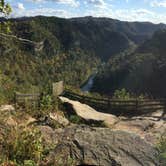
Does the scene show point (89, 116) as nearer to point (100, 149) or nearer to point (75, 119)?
point (75, 119)

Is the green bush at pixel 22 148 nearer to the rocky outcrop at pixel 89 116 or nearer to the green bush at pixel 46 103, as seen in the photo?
the green bush at pixel 46 103

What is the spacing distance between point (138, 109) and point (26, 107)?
6782mm

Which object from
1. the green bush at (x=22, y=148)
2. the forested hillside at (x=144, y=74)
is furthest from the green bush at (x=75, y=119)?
the forested hillside at (x=144, y=74)

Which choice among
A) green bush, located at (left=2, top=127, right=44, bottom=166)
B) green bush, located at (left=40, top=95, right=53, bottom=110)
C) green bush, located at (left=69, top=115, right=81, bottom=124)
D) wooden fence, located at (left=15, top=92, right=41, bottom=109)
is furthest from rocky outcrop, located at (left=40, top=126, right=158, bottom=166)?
wooden fence, located at (left=15, top=92, right=41, bottom=109)

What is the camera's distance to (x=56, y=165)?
18.6ft

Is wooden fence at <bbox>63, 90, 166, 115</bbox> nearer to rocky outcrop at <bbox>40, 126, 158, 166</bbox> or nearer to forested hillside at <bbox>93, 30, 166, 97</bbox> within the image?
rocky outcrop at <bbox>40, 126, 158, 166</bbox>

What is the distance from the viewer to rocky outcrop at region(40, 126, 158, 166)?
6.13m

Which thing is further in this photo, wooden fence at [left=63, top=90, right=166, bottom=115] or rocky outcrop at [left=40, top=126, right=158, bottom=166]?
wooden fence at [left=63, top=90, right=166, bottom=115]

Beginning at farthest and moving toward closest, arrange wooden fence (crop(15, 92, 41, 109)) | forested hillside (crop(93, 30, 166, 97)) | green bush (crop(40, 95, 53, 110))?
forested hillside (crop(93, 30, 166, 97)) < wooden fence (crop(15, 92, 41, 109)) < green bush (crop(40, 95, 53, 110))

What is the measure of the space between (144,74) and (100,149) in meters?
95.4

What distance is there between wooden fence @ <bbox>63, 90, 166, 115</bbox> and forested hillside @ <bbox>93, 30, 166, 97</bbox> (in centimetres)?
5782

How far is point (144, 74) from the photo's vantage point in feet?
329

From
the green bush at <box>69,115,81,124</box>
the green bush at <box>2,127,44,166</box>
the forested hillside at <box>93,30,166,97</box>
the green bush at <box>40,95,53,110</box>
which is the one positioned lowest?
the green bush at <box>2,127,44,166</box>

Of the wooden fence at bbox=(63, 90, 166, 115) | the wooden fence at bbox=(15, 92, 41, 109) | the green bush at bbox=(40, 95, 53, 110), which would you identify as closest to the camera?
the green bush at bbox=(40, 95, 53, 110)
